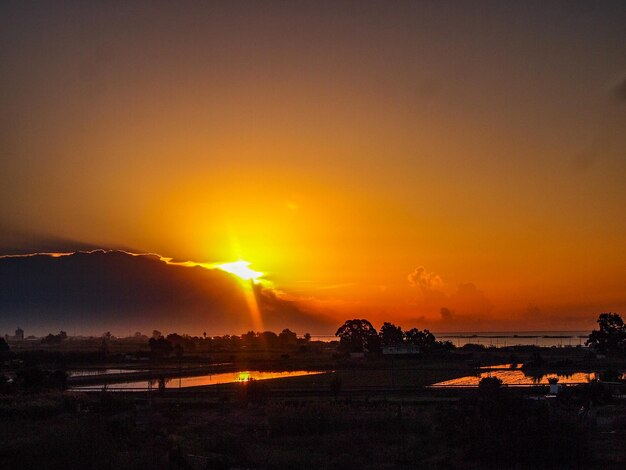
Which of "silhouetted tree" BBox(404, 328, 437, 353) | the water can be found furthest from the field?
"silhouetted tree" BBox(404, 328, 437, 353)

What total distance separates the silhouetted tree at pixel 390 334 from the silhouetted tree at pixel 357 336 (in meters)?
2.64

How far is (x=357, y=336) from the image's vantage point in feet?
614

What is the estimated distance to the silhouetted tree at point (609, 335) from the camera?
499 ft

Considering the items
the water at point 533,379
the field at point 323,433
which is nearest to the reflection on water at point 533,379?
the water at point 533,379

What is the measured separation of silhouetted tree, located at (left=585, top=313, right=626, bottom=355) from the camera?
152 metres

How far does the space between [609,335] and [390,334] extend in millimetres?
59118

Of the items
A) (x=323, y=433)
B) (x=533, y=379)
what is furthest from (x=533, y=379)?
(x=323, y=433)

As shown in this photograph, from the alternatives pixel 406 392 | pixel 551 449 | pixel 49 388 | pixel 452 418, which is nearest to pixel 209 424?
pixel 452 418

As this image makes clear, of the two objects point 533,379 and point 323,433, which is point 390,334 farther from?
point 323,433

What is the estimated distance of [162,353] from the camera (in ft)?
547

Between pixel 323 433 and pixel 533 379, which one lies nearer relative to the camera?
pixel 323 433

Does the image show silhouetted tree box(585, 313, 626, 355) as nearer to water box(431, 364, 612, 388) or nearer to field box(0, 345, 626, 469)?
water box(431, 364, 612, 388)

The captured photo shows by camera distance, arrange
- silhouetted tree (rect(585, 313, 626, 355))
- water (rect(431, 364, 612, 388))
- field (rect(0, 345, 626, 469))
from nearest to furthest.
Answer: field (rect(0, 345, 626, 469)), water (rect(431, 364, 612, 388)), silhouetted tree (rect(585, 313, 626, 355))

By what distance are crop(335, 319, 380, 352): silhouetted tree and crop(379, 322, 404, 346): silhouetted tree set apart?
2.64m
